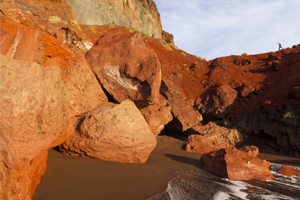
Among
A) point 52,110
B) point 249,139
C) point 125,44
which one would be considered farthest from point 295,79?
point 52,110

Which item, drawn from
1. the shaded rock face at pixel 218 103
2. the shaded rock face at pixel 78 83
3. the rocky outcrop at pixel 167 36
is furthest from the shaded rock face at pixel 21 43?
the rocky outcrop at pixel 167 36

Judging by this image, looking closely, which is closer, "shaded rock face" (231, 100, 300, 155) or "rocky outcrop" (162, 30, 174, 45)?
"shaded rock face" (231, 100, 300, 155)

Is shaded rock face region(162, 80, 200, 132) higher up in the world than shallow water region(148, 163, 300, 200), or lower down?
higher up

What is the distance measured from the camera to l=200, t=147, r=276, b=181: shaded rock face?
3127 mm

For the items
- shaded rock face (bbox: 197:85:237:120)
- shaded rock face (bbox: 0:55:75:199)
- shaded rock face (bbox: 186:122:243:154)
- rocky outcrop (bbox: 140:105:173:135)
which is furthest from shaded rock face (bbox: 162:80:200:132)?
shaded rock face (bbox: 0:55:75:199)

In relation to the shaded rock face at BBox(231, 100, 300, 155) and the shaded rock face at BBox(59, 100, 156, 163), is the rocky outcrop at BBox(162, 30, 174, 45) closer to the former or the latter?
the shaded rock face at BBox(231, 100, 300, 155)

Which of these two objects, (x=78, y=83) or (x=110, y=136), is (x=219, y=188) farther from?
(x=78, y=83)

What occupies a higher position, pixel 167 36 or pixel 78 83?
pixel 167 36

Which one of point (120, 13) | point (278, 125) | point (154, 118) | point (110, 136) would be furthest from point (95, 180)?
point (120, 13)

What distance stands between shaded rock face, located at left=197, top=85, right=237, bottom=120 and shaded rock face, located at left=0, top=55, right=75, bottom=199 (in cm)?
843

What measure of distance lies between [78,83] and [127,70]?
37.0 inches

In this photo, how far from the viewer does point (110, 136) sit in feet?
8.86

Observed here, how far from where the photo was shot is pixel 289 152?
670 cm

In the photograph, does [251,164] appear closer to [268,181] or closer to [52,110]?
[268,181]
